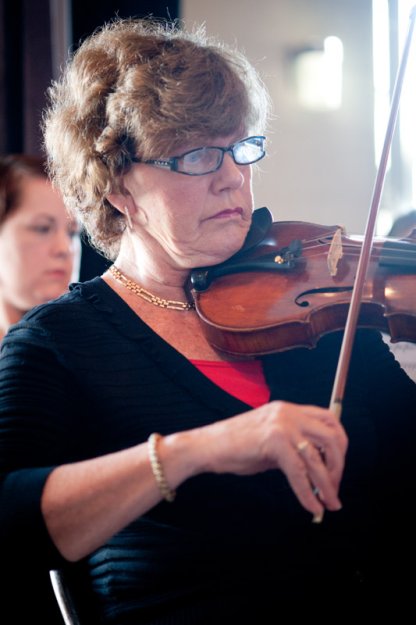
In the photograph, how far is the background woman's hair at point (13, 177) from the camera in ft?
6.89

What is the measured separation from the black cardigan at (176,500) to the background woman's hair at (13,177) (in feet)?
3.17

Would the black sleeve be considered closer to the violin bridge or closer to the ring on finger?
the ring on finger

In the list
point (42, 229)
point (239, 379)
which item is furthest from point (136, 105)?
point (42, 229)

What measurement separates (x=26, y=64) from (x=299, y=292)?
1.81 meters

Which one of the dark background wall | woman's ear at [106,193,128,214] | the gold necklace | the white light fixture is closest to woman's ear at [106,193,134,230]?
woman's ear at [106,193,128,214]

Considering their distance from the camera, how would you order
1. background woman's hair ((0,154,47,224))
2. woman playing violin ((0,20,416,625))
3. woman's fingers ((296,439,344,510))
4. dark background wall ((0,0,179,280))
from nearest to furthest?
woman's fingers ((296,439,344,510)) → woman playing violin ((0,20,416,625)) → background woman's hair ((0,154,47,224)) → dark background wall ((0,0,179,280))

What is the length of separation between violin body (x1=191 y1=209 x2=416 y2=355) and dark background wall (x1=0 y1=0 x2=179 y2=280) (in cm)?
150

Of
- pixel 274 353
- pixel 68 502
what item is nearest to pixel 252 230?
pixel 274 353

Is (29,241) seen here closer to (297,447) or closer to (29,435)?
(29,435)

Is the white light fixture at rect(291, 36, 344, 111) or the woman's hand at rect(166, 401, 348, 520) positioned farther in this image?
the white light fixture at rect(291, 36, 344, 111)

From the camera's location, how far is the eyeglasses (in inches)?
47.9

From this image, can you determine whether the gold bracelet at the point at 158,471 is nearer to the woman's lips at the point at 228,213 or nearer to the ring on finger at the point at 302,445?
the ring on finger at the point at 302,445

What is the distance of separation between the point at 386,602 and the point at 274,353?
0.37 m

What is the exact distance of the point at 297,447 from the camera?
81cm
